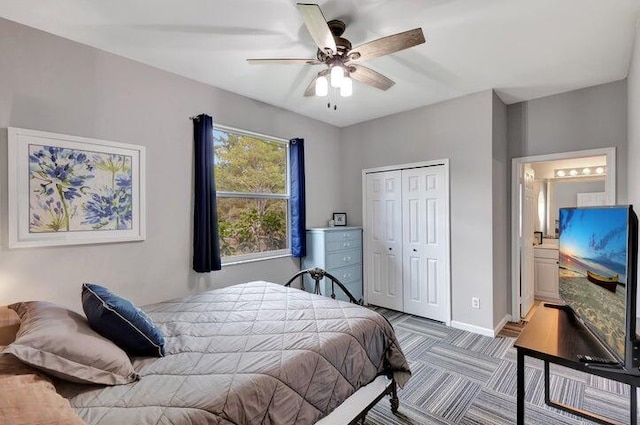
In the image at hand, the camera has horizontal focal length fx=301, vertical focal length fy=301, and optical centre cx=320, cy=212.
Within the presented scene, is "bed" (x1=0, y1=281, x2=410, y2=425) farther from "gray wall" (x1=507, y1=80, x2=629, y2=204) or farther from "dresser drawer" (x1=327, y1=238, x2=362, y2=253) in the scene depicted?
"gray wall" (x1=507, y1=80, x2=629, y2=204)

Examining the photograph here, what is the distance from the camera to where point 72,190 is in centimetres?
232

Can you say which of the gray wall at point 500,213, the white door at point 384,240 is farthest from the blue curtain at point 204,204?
the gray wall at point 500,213

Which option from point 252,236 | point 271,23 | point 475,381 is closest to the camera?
point 271,23

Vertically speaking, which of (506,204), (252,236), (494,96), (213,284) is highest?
(494,96)

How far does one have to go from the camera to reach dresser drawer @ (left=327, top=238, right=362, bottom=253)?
3904mm

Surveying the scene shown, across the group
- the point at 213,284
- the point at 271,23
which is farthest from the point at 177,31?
the point at 213,284

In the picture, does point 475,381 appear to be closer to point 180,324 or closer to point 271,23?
point 180,324

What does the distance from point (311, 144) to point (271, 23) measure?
2.19 m

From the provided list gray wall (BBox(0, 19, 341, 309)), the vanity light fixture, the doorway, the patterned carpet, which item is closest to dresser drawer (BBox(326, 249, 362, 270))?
gray wall (BBox(0, 19, 341, 309))

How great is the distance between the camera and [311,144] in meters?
4.25

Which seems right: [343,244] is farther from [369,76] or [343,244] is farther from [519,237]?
[369,76]

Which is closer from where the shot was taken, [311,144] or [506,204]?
[506,204]

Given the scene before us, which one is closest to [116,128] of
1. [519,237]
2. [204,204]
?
[204,204]

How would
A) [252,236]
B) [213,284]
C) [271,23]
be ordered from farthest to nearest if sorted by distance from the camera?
[252,236]
[213,284]
[271,23]
